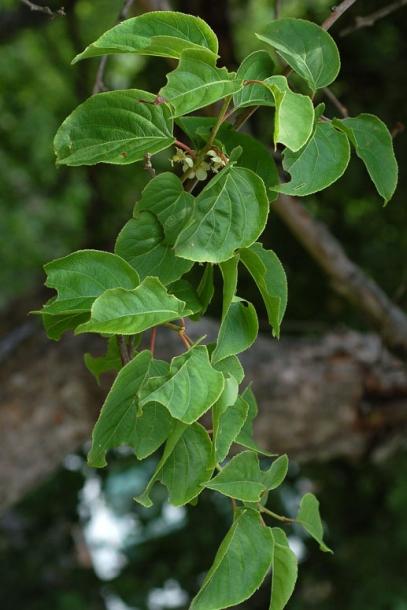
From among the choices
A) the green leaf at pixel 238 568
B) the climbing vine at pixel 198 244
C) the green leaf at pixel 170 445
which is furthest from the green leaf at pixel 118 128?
the green leaf at pixel 238 568

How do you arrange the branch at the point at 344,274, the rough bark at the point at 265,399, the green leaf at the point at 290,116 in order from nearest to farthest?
the green leaf at the point at 290,116 → the branch at the point at 344,274 → the rough bark at the point at 265,399

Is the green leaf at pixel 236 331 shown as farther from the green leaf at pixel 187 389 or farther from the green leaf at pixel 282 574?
the green leaf at pixel 282 574

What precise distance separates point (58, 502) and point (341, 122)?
2164 mm

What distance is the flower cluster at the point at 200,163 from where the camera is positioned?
61 cm

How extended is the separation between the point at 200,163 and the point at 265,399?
1309 mm

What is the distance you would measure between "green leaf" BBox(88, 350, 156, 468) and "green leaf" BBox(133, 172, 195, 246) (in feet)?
0.36

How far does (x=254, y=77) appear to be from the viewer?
0.58 m

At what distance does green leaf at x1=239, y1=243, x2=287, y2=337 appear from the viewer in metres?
0.60

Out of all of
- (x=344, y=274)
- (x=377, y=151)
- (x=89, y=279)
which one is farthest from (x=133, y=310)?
(x=344, y=274)

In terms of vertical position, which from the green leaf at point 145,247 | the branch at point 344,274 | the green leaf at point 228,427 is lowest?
the branch at point 344,274

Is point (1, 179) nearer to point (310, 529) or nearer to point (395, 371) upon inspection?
point (395, 371)

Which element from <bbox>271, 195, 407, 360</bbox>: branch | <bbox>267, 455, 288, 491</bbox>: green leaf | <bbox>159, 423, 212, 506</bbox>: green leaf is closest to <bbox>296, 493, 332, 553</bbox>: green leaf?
<bbox>267, 455, 288, 491</bbox>: green leaf

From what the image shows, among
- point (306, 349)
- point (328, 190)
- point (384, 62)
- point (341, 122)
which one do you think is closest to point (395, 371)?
point (306, 349)

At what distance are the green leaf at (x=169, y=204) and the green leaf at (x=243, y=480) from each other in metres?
0.19
